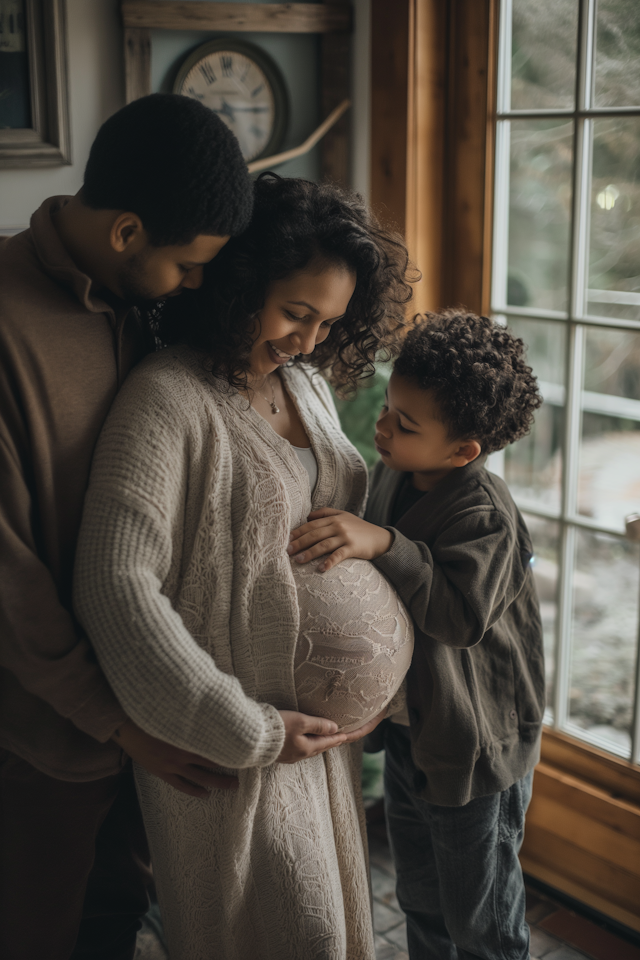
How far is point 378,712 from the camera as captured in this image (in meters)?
1.38

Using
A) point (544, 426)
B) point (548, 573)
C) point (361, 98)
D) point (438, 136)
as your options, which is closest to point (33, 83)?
point (361, 98)

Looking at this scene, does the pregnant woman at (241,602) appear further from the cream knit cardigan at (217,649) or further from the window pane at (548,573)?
the window pane at (548,573)

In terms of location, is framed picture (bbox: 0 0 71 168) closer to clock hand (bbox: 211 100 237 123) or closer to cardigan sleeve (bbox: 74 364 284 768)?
clock hand (bbox: 211 100 237 123)

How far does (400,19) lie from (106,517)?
5.27ft

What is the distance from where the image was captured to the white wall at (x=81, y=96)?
1.96 meters

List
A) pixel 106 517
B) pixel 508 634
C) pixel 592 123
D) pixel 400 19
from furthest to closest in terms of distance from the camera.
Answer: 1. pixel 400 19
2. pixel 592 123
3. pixel 508 634
4. pixel 106 517

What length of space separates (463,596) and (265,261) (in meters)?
0.62

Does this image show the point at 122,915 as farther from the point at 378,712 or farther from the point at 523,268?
the point at 523,268

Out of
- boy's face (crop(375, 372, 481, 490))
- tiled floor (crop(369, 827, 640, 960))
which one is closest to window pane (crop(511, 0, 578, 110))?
boy's face (crop(375, 372, 481, 490))

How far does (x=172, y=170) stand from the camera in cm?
111

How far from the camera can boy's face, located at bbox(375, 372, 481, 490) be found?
1.45 m

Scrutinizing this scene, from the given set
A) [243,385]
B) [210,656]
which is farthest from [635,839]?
[243,385]

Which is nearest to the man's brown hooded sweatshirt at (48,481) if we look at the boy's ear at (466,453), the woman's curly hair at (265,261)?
the woman's curly hair at (265,261)

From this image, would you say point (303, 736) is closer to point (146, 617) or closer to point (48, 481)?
point (146, 617)
